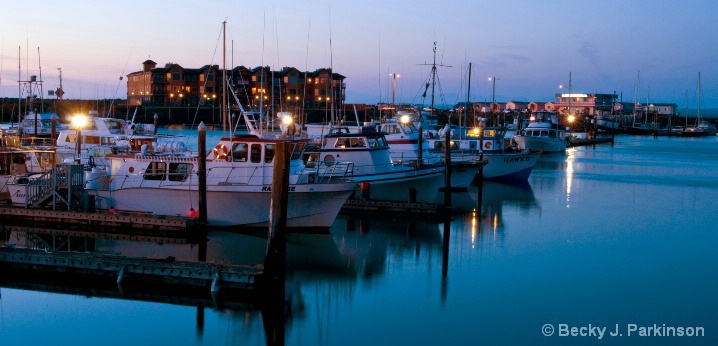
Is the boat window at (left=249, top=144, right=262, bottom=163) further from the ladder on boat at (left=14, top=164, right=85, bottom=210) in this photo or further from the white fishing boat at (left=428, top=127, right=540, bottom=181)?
the white fishing boat at (left=428, top=127, right=540, bottom=181)

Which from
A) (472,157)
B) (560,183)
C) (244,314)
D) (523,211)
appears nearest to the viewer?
(244,314)

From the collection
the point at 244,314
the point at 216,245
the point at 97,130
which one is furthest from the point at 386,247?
the point at 97,130

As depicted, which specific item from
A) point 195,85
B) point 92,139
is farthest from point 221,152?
point 195,85

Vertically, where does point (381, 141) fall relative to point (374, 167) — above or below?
above

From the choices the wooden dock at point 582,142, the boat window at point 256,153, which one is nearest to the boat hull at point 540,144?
the wooden dock at point 582,142

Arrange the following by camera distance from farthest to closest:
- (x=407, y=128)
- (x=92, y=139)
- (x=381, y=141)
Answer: (x=407, y=128)
(x=92, y=139)
(x=381, y=141)

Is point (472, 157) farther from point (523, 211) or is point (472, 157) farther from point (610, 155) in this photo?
point (610, 155)

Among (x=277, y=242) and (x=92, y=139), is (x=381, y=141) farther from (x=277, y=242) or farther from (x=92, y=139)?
(x=92, y=139)

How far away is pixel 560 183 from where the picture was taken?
41812 millimetres

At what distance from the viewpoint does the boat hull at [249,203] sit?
71.9 feet

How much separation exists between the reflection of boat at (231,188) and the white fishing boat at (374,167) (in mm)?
5116

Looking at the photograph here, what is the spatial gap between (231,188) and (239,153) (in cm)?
131

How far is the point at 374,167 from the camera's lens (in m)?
28.5

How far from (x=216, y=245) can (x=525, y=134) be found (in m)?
48.5
